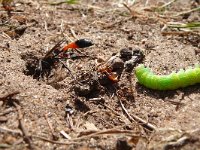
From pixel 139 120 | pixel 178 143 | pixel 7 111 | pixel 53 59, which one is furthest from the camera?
pixel 53 59

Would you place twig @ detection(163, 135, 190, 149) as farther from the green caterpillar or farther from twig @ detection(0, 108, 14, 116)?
twig @ detection(0, 108, 14, 116)

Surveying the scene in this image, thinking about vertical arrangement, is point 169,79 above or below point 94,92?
above

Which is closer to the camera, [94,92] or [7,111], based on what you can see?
[7,111]

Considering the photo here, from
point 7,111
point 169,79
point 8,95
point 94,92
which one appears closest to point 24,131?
point 7,111

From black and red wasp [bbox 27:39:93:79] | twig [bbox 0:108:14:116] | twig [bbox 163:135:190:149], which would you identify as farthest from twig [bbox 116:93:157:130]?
twig [bbox 0:108:14:116]

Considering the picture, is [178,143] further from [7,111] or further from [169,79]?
[7,111]

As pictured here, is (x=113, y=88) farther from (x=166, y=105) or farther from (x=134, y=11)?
(x=134, y=11)

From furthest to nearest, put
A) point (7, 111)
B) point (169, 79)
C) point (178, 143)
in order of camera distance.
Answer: point (169, 79) < point (7, 111) < point (178, 143)
